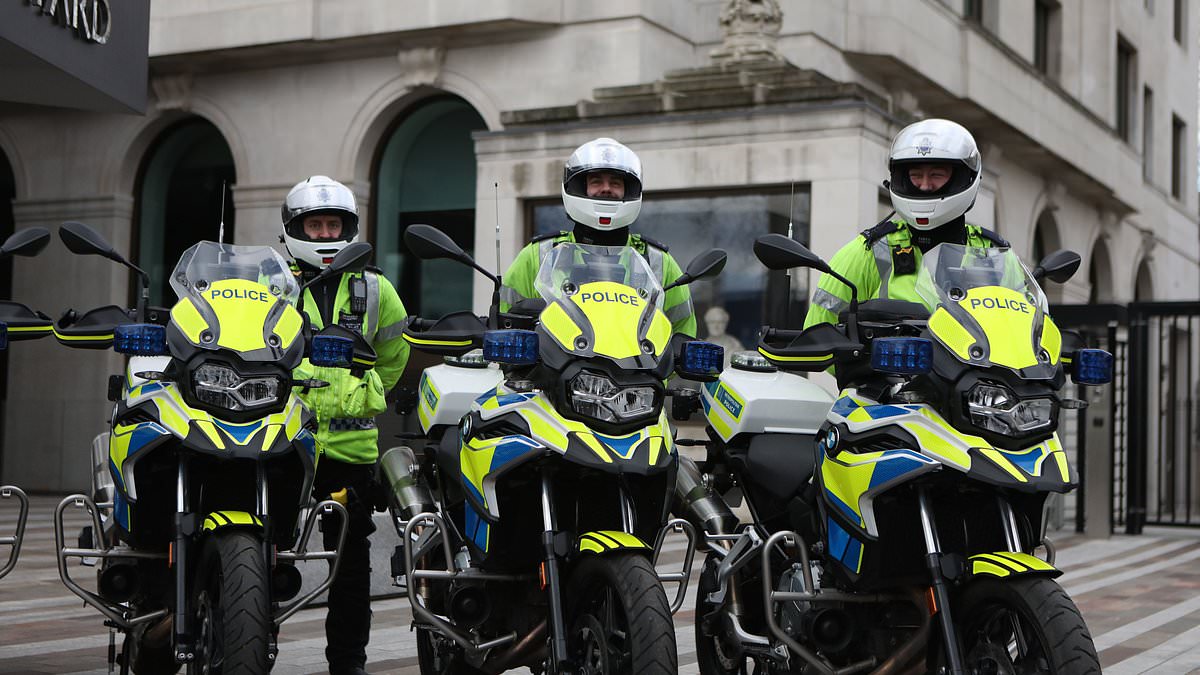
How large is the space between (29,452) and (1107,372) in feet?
62.8

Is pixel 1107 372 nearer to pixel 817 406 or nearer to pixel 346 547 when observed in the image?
pixel 817 406

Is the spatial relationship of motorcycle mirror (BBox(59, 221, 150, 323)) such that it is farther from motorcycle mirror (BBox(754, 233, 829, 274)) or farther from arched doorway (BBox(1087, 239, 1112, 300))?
arched doorway (BBox(1087, 239, 1112, 300))

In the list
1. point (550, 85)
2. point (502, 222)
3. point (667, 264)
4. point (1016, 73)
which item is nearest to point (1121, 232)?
point (1016, 73)

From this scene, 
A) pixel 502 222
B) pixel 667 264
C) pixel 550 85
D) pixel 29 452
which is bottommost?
pixel 29 452

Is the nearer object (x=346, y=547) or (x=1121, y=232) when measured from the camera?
(x=346, y=547)

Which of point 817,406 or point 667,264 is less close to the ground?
point 667,264

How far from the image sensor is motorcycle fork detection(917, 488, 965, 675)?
4484 millimetres

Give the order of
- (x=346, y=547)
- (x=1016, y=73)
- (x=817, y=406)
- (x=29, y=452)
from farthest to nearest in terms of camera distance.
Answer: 1. (x=1016, y=73)
2. (x=29, y=452)
3. (x=346, y=547)
4. (x=817, y=406)

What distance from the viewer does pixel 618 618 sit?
16.1ft

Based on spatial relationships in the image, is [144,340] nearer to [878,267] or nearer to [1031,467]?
[878,267]

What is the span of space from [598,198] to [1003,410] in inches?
75.9

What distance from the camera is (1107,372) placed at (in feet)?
16.8

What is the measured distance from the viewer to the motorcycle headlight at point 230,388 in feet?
18.2

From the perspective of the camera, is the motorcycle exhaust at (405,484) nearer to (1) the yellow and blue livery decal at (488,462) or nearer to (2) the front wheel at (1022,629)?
(1) the yellow and blue livery decal at (488,462)
